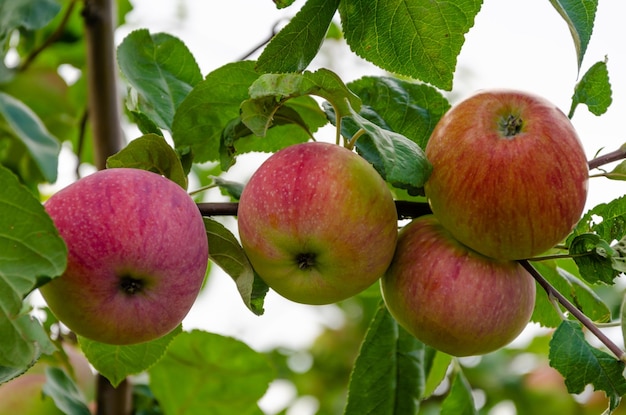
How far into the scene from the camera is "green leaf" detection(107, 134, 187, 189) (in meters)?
1.22

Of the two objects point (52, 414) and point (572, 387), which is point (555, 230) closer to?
point (572, 387)

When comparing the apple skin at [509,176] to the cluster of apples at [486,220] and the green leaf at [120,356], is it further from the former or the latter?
the green leaf at [120,356]

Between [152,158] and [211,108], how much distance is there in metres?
0.22

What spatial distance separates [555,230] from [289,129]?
0.55m

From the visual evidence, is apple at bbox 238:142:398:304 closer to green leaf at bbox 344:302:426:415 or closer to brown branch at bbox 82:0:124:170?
green leaf at bbox 344:302:426:415

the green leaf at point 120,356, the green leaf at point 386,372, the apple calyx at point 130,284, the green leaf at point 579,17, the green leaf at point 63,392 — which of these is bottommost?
the green leaf at point 63,392

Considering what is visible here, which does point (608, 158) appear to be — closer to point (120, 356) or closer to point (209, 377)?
point (120, 356)

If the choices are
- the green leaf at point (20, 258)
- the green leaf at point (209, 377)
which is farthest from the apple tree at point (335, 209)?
the green leaf at point (209, 377)

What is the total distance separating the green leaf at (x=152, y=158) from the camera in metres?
1.22

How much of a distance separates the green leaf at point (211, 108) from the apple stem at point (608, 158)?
0.54 metres

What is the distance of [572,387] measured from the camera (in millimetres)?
1217

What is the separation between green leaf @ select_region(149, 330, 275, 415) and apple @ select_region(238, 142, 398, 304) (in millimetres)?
706

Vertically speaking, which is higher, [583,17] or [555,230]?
[583,17]

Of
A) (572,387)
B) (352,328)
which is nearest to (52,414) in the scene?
(572,387)
